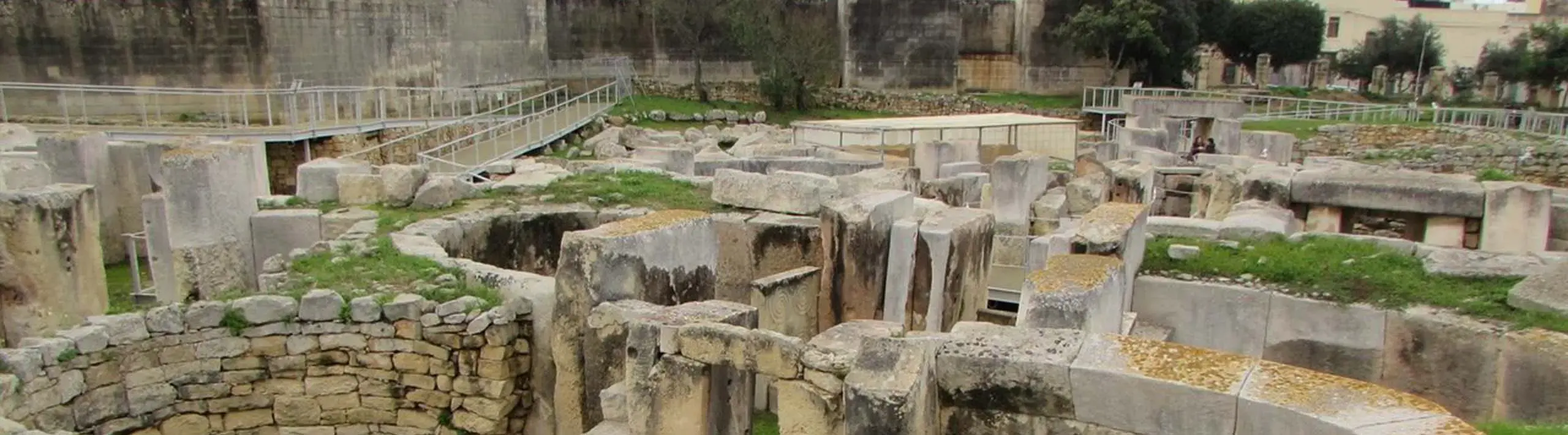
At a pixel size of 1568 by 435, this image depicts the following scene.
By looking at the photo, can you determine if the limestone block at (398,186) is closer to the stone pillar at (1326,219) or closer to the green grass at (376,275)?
the green grass at (376,275)

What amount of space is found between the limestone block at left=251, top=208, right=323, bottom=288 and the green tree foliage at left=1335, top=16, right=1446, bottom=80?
43.5m

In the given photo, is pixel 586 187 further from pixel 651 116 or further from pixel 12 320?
pixel 651 116

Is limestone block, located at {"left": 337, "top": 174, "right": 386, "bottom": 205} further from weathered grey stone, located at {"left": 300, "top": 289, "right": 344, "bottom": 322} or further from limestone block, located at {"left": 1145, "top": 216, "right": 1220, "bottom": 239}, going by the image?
limestone block, located at {"left": 1145, "top": 216, "right": 1220, "bottom": 239}

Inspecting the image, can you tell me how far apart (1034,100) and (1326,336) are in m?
27.6

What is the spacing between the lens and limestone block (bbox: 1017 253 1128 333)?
6.12 metres

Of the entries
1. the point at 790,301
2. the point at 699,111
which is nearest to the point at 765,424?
the point at 790,301

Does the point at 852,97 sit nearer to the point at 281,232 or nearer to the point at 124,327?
the point at 281,232

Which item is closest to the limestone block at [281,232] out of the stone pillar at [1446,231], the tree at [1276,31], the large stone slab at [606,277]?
the large stone slab at [606,277]

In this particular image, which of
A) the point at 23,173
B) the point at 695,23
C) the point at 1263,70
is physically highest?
the point at 695,23

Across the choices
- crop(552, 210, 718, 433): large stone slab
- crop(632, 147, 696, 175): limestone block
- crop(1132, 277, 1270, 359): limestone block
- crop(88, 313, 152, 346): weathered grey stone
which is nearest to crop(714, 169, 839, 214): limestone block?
crop(552, 210, 718, 433): large stone slab

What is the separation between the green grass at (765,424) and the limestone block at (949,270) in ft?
4.47

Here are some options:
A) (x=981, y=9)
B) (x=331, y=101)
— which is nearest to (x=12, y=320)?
(x=331, y=101)

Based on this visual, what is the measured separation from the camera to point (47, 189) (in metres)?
8.09

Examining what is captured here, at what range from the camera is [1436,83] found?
136 feet
